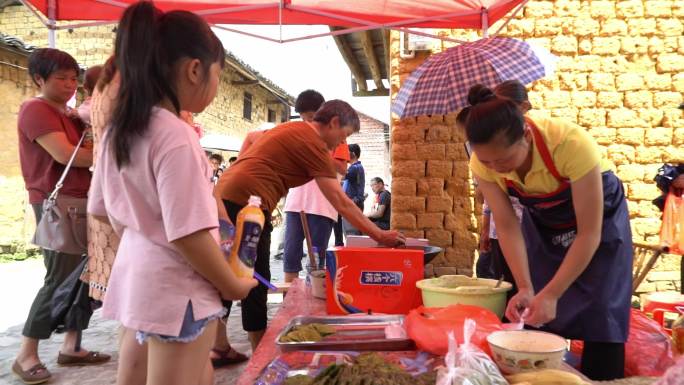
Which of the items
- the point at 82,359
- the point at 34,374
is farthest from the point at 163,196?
the point at 82,359

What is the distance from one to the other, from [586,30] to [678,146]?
1.25m

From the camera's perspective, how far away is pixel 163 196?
117 cm

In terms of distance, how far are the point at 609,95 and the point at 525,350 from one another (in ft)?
11.7

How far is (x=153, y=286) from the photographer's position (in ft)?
3.99

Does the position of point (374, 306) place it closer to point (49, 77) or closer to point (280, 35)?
point (49, 77)

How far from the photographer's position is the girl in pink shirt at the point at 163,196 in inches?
46.9

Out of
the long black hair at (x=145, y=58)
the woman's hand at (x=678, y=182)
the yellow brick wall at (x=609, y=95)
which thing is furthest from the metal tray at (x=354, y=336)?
the woman's hand at (x=678, y=182)

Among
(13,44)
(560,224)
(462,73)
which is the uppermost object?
(13,44)

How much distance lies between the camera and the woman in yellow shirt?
5.37 feet

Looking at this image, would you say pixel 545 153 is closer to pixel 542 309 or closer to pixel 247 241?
pixel 542 309

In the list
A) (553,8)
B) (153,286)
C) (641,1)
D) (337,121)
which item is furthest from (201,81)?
(641,1)

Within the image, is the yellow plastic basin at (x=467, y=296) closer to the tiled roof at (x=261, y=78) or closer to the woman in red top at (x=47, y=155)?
the woman in red top at (x=47, y=155)

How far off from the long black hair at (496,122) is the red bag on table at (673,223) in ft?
9.05

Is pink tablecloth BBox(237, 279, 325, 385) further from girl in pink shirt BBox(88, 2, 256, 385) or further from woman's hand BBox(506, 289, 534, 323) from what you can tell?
woman's hand BBox(506, 289, 534, 323)
